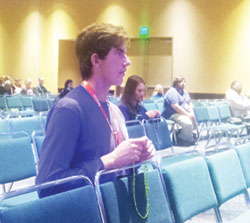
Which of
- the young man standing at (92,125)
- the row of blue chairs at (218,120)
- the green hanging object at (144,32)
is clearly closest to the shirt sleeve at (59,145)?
the young man standing at (92,125)

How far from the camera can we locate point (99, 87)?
165 centimetres

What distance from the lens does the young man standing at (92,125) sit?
1.42 m

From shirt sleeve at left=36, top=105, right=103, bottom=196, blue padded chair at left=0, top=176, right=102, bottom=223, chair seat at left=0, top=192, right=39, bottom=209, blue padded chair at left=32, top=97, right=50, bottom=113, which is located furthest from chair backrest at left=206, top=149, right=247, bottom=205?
blue padded chair at left=32, top=97, right=50, bottom=113

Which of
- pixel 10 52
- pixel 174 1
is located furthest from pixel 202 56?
pixel 10 52

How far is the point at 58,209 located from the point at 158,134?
2.98 m

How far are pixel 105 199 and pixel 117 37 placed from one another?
0.68 metres

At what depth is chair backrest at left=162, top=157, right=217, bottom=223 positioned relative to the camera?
6.14 ft

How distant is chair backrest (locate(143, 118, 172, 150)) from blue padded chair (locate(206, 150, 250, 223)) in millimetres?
1766

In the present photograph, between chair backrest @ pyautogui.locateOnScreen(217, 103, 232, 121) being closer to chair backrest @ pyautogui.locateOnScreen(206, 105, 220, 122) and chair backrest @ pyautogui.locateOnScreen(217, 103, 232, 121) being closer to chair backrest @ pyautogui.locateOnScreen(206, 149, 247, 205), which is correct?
chair backrest @ pyautogui.locateOnScreen(206, 105, 220, 122)

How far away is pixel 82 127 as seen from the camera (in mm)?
1491

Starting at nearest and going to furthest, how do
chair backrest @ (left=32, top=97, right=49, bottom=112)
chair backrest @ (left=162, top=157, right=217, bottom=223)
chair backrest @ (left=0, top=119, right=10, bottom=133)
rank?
chair backrest @ (left=162, top=157, right=217, bottom=223) < chair backrest @ (left=0, top=119, right=10, bottom=133) < chair backrest @ (left=32, top=97, right=49, bottom=112)

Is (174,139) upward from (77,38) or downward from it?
downward

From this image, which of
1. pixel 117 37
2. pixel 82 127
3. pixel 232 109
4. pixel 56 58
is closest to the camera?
pixel 82 127

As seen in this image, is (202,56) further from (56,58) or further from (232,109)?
(56,58)
